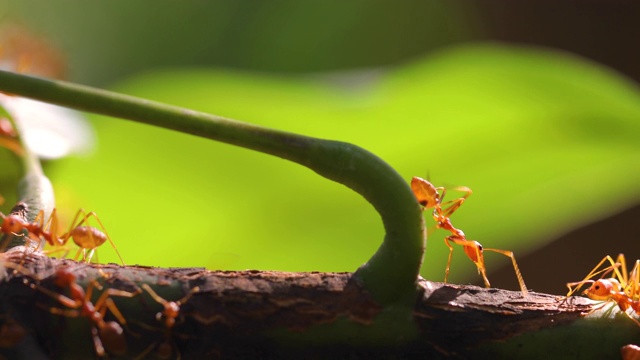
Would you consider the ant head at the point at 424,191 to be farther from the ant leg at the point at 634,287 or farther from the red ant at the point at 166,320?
the red ant at the point at 166,320

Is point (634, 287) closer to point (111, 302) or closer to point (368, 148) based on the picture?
point (111, 302)

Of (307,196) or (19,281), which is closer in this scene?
(19,281)

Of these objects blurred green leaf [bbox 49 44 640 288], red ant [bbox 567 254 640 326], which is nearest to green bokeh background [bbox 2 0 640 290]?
blurred green leaf [bbox 49 44 640 288]

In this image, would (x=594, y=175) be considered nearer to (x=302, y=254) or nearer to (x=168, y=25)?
(x=302, y=254)

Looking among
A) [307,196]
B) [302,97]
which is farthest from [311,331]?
[307,196]

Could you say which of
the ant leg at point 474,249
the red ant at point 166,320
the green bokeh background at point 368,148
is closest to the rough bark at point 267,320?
the red ant at point 166,320

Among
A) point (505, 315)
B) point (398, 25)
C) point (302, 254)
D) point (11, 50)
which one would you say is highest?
point (398, 25)

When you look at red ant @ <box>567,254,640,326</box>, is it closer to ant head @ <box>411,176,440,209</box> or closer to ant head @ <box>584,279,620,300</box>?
ant head @ <box>584,279,620,300</box>
